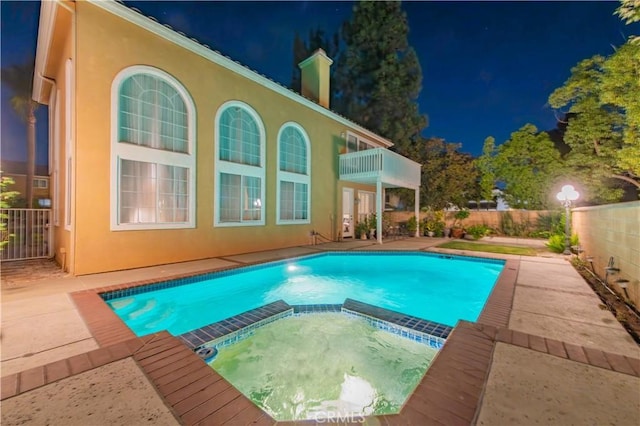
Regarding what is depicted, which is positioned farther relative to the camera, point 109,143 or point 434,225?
point 434,225

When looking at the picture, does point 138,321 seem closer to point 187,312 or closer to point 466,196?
point 187,312

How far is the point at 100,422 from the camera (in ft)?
5.33

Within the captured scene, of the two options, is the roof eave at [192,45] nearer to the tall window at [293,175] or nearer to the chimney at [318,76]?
the tall window at [293,175]

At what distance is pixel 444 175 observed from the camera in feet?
58.2

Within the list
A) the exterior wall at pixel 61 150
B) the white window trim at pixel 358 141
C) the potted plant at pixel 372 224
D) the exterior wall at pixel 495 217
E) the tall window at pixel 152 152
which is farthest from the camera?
the exterior wall at pixel 495 217

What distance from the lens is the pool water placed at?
2.39 meters

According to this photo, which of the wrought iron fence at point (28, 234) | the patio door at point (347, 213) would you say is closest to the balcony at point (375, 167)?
the patio door at point (347, 213)

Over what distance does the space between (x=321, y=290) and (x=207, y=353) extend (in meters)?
3.42

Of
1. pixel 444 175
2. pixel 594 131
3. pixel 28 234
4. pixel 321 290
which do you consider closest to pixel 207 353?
pixel 321 290

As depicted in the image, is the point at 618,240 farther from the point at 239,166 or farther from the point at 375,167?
the point at 239,166

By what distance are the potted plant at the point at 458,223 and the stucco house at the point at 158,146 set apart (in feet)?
28.9

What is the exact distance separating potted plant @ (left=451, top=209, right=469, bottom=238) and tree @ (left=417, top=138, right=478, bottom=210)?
2.38 m

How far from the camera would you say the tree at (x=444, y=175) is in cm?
1757

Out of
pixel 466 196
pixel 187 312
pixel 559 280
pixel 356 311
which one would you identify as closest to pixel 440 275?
pixel 559 280
